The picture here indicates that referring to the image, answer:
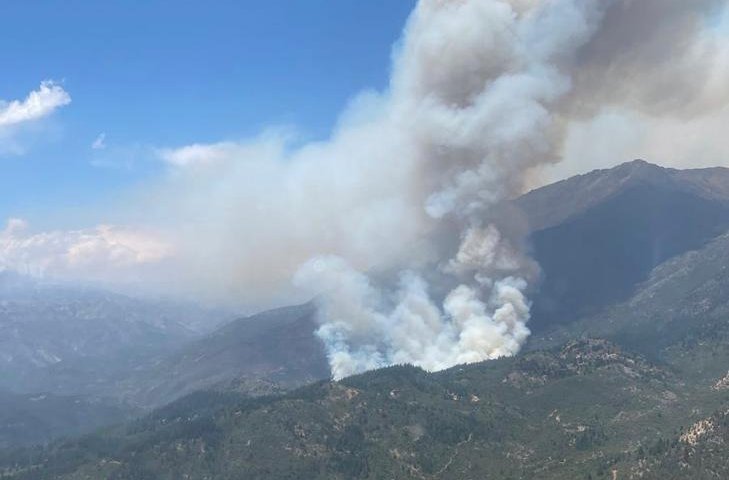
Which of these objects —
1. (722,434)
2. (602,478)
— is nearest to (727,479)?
(722,434)

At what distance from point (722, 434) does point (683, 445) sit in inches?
392

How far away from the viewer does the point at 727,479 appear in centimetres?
17100

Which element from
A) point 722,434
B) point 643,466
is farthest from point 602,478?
point 722,434

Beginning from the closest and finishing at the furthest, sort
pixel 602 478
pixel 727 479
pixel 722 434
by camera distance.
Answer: pixel 727 479, pixel 722 434, pixel 602 478

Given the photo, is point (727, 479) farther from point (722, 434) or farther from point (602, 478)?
point (602, 478)

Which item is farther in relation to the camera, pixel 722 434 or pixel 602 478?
pixel 602 478

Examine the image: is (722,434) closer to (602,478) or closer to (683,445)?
(683,445)

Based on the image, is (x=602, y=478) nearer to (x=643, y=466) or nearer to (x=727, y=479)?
(x=643, y=466)

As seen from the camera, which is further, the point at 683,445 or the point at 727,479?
the point at 683,445

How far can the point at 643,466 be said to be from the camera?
623 feet

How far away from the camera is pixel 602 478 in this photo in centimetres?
19812

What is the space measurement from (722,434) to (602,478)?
30830mm

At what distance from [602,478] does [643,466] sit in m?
12.2

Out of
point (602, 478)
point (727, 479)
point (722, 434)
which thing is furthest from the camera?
point (602, 478)
